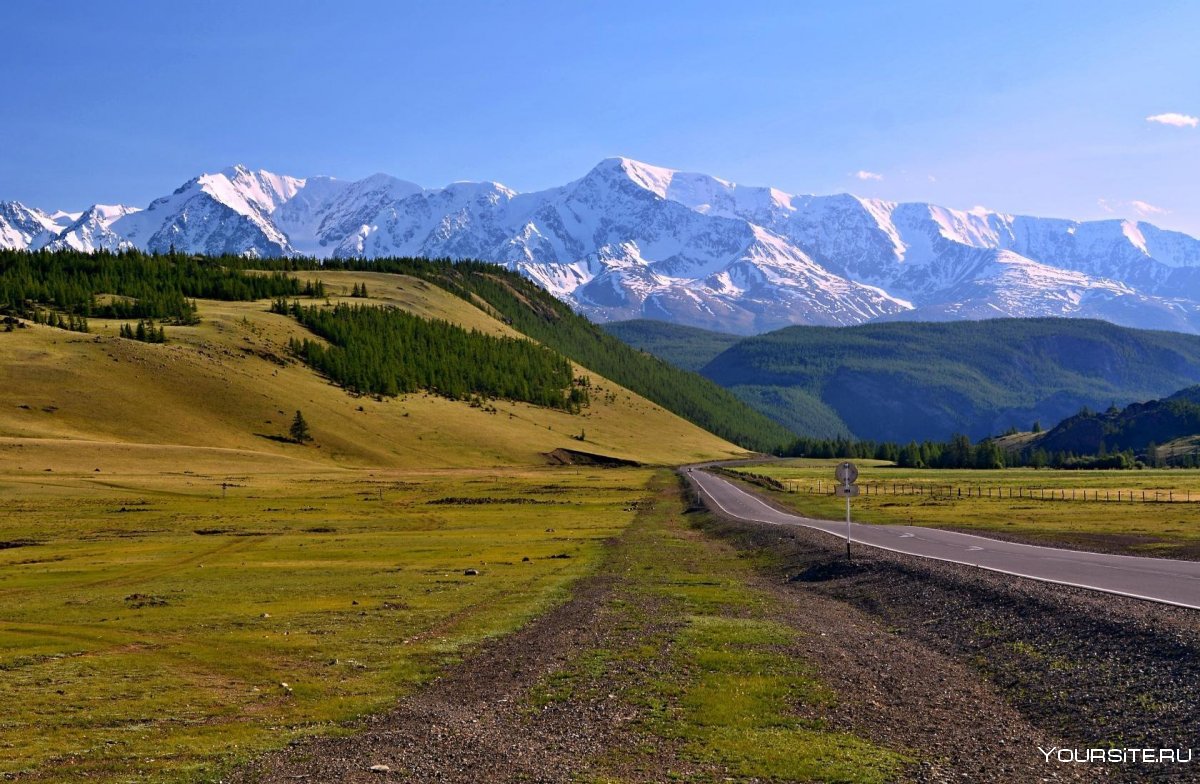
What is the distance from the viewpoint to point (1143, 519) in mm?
75562

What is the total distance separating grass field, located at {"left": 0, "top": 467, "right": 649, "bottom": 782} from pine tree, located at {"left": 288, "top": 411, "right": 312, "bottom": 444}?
7654 cm

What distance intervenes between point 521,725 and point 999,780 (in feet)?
30.7

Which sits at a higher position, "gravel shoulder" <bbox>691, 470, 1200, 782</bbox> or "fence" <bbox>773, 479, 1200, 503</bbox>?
"gravel shoulder" <bbox>691, 470, 1200, 782</bbox>

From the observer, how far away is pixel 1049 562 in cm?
4316

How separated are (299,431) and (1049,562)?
148 metres

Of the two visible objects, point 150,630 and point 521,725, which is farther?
point 150,630

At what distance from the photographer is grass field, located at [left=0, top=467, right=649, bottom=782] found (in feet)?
65.0

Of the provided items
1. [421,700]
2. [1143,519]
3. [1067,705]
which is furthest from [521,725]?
[1143,519]

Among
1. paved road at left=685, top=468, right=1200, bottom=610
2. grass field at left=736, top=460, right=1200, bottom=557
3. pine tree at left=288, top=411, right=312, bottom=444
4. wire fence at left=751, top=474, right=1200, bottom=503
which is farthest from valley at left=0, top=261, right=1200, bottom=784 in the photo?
pine tree at left=288, top=411, right=312, bottom=444

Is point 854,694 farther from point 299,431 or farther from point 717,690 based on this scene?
point 299,431

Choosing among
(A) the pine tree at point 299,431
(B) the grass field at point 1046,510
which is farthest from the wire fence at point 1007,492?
(A) the pine tree at point 299,431

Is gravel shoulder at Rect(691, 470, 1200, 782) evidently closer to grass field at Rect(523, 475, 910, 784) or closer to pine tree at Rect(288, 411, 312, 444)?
grass field at Rect(523, 475, 910, 784)

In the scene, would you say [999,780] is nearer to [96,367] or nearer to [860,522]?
[860,522]

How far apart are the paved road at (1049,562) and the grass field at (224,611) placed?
58.4 ft
